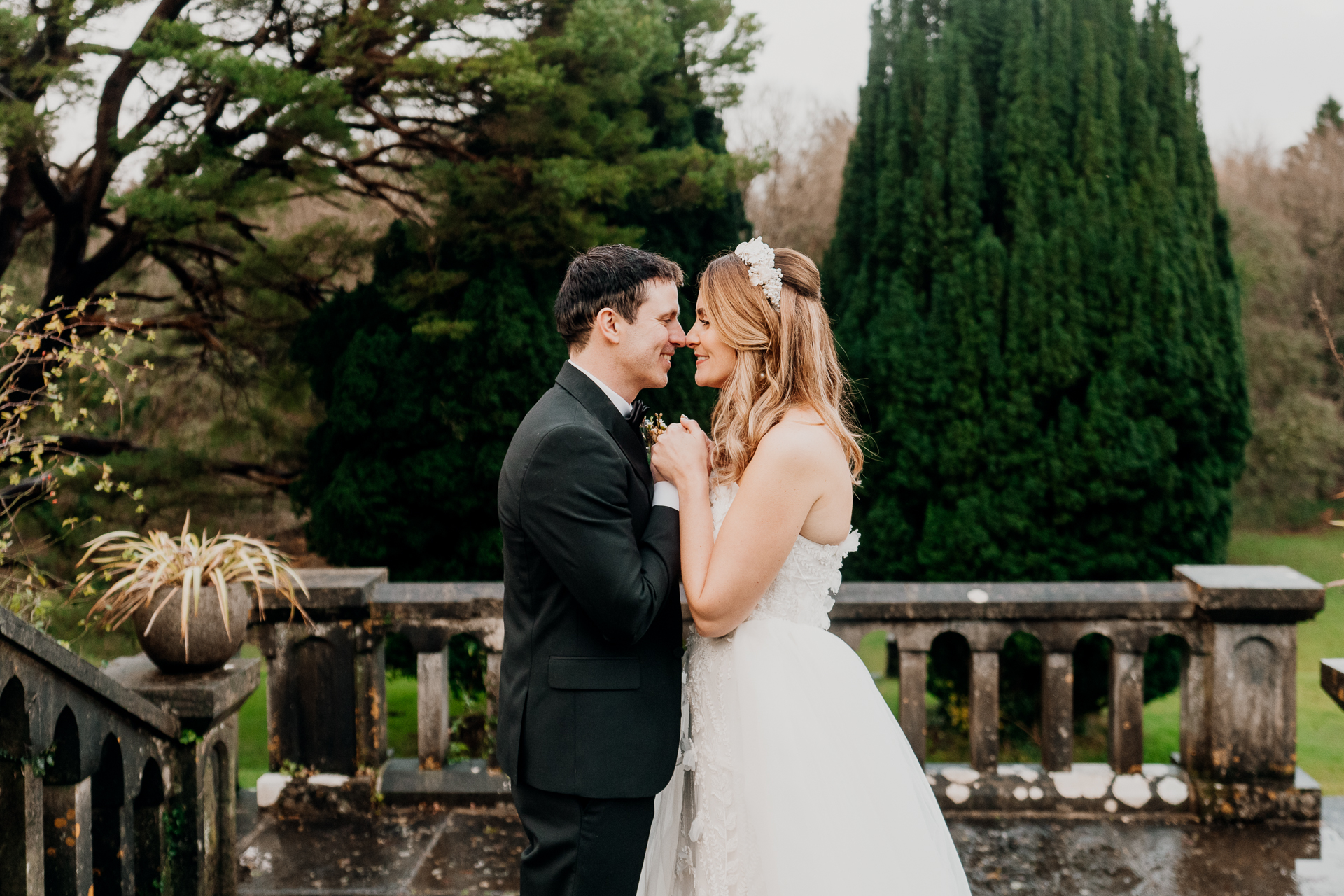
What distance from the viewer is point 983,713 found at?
4145mm

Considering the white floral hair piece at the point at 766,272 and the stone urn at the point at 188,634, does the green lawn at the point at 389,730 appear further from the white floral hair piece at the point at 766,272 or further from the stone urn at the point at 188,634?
the white floral hair piece at the point at 766,272

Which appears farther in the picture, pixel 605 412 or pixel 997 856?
pixel 997 856

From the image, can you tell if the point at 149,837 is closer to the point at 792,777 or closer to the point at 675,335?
the point at 792,777

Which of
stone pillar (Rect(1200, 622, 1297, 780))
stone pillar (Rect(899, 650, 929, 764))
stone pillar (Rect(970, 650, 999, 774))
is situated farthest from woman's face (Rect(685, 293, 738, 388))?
stone pillar (Rect(1200, 622, 1297, 780))

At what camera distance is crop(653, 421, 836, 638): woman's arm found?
2.23m

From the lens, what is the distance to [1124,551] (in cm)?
748

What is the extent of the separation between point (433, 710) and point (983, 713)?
227 centimetres

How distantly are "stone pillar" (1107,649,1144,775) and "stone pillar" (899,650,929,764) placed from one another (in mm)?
756

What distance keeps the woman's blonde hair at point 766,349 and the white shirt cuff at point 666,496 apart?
0.23 m

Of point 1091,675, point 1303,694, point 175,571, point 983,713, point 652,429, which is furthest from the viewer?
point 1303,694

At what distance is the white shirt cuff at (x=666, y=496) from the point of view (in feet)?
7.48

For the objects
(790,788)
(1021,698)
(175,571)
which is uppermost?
(175,571)

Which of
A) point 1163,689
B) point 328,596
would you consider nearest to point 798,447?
point 328,596

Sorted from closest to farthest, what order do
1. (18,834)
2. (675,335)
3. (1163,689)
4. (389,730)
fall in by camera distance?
(18,834) < (675,335) < (1163,689) < (389,730)
